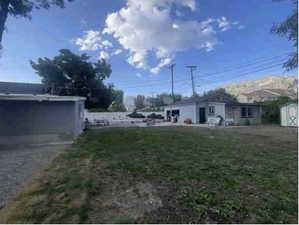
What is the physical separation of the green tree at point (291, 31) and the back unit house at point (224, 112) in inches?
553

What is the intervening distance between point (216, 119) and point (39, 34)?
16.5m

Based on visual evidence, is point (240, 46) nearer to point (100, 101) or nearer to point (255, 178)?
point (100, 101)

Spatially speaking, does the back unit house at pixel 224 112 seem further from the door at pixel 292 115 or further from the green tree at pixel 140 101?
the green tree at pixel 140 101

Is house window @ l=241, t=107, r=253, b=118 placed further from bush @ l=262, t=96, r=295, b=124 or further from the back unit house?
bush @ l=262, t=96, r=295, b=124

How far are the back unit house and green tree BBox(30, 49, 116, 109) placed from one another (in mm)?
10541

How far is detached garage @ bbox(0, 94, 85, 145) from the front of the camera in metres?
8.04

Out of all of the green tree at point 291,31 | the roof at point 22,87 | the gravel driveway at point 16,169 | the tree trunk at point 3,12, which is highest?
the tree trunk at point 3,12

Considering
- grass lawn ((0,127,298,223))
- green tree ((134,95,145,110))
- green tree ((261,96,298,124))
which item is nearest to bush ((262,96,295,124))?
green tree ((261,96,298,124))

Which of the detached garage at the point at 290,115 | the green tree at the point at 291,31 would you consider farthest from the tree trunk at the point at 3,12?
the detached garage at the point at 290,115

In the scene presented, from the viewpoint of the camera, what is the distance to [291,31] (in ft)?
12.9

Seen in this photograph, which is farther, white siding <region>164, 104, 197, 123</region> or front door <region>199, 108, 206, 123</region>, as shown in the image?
white siding <region>164, 104, 197, 123</region>

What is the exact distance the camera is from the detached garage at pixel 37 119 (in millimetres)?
8036

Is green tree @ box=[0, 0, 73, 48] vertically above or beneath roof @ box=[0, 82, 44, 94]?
above

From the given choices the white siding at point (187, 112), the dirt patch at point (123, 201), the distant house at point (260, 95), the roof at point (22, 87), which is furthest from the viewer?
the distant house at point (260, 95)
